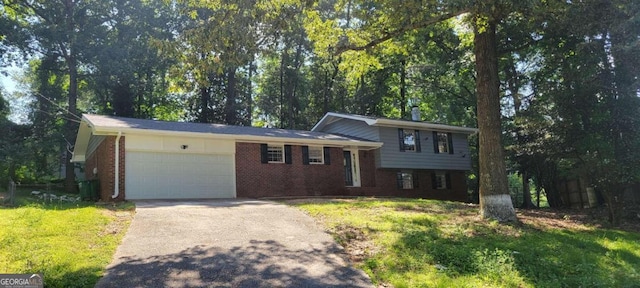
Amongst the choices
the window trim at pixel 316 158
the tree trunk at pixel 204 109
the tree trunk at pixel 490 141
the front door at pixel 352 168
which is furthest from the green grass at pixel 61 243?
the tree trunk at pixel 204 109

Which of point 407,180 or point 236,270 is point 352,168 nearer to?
point 407,180

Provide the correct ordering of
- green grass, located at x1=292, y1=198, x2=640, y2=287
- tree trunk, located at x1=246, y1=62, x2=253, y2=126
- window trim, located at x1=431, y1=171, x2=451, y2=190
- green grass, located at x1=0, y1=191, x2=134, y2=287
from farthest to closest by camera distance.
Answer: tree trunk, located at x1=246, y1=62, x2=253, y2=126, window trim, located at x1=431, y1=171, x2=451, y2=190, green grass, located at x1=292, y1=198, x2=640, y2=287, green grass, located at x1=0, y1=191, x2=134, y2=287

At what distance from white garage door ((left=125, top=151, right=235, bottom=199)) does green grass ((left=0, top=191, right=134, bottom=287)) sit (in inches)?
208

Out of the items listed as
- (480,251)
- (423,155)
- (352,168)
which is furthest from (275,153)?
(480,251)

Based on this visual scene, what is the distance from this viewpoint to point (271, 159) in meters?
18.2

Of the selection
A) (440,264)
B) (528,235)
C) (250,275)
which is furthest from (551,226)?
(250,275)

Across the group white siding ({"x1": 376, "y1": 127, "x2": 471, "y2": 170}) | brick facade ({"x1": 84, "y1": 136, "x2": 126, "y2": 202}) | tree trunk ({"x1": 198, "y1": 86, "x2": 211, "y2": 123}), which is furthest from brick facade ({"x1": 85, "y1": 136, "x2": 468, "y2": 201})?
tree trunk ({"x1": 198, "y1": 86, "x2": 211, "y2": 123})

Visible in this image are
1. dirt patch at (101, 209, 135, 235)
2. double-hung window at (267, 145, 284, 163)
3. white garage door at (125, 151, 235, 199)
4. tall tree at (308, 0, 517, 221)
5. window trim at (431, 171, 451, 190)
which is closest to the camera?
Answer: dirt patch at (101, 209, 135, 235)

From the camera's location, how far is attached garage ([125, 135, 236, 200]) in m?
15.1

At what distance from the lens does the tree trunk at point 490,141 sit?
1024 centimetres

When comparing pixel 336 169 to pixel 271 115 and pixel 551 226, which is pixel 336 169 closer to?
pixel 551 226

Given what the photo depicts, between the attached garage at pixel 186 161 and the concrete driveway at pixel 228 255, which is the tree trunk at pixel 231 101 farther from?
the concrete driveway at pixel 228 255

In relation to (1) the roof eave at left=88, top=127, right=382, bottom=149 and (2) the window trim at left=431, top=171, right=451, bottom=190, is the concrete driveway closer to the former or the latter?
(1) the roof eave at left=88, top=127, right=382, bottom=149

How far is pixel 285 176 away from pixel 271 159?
0.94m
